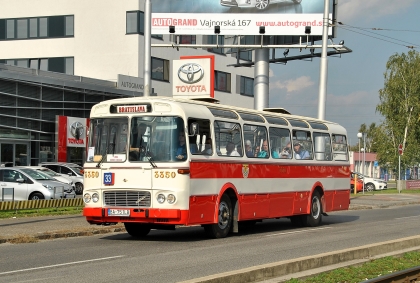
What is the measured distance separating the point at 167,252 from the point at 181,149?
246cm

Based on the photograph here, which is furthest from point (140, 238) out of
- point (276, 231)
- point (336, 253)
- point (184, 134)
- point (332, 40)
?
point (332, 40)

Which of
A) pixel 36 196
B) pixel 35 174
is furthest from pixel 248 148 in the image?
pixel 35 174

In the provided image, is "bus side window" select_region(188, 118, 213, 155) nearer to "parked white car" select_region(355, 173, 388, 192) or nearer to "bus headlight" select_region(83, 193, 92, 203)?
"bus headlight" select_region(83, 193, 92, 203)

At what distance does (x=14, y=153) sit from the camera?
4450 centimetres

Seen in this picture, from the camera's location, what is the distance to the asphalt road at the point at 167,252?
10742 millimetres

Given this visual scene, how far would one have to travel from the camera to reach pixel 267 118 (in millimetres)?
19047

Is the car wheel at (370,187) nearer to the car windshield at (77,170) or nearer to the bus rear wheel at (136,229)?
the car windshield at (77,170)

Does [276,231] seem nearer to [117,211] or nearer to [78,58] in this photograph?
[117,211]

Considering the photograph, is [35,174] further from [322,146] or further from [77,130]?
[77,130]

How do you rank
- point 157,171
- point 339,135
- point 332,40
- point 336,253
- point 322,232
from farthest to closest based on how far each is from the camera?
point 332,40 → point 339,135 → point 322,232 → point 157,171 → point 336,253

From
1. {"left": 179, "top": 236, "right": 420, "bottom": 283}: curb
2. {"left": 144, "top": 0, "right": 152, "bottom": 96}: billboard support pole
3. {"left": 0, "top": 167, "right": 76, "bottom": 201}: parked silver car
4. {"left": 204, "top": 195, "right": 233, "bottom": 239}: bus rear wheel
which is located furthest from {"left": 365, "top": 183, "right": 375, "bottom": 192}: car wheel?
{"left": 179, "top": 236, "right": 420, "bottom": 283}: curb

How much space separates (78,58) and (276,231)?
38.2 metres

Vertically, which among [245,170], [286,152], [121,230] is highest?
[286,152]

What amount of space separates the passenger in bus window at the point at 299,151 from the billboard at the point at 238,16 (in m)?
16.3
